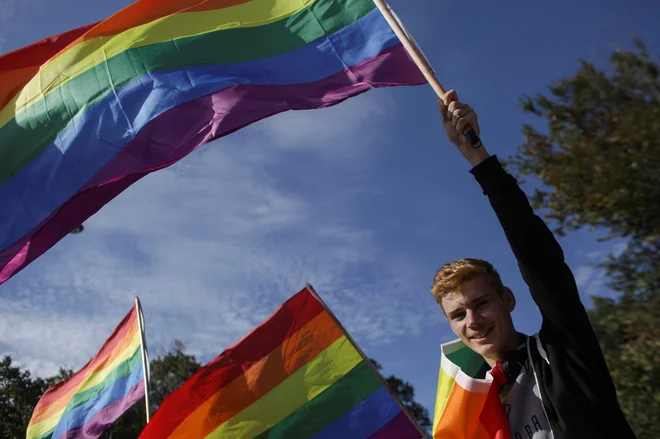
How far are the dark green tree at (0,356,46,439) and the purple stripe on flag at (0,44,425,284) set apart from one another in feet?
77.5

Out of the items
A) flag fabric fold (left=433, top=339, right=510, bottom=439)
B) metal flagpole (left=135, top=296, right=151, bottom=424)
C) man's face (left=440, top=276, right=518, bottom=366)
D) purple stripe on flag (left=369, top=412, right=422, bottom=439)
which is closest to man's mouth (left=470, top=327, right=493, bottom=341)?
man's face (left=440, top=276, right=518, bottom=366)

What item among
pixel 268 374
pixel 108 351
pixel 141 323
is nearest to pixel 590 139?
pixel 268 374

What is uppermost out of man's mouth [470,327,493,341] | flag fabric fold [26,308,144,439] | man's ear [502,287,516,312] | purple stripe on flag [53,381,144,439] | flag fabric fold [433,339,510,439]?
flag fabric fold [26,308,144,439]

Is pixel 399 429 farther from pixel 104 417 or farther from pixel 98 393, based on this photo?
pixel 98 393

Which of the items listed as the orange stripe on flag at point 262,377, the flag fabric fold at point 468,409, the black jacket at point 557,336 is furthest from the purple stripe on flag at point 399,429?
the black jacket at point 557,336

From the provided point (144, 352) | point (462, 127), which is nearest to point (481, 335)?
point (462, 127)

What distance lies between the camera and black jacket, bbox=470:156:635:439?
179 centimetres

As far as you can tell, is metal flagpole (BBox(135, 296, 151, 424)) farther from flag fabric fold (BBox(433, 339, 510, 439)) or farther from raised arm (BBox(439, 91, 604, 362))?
raised arm (BBox(439, 91, 604, 362))

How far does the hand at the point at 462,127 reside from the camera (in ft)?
6.91

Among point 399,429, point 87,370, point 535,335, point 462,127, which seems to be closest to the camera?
point 535,335

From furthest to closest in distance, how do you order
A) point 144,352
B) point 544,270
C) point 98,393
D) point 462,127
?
1. point 98,393
2. point 144,352
3. point 462,127
4. point 544,270

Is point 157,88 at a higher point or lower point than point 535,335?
higher

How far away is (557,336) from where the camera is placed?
6.36ft

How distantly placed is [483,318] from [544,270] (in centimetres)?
30
